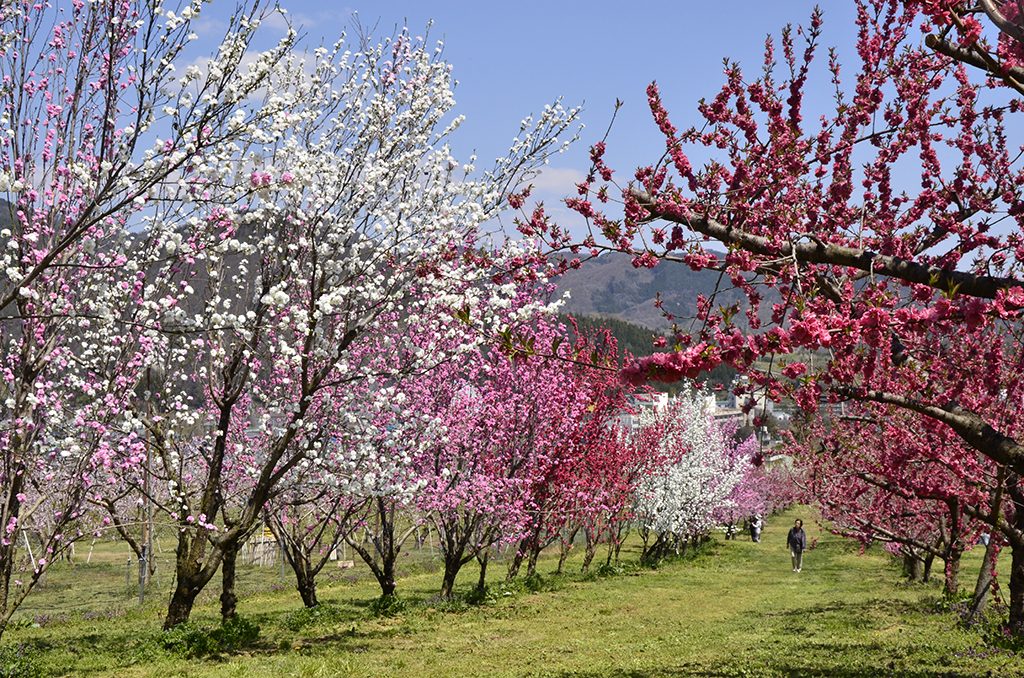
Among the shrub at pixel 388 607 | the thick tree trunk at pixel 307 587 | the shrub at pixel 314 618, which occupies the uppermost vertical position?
the thick tree trunk at pixel 307 587

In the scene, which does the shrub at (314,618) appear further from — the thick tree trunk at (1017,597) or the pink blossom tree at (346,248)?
the thick tree trunk at (1017,597)

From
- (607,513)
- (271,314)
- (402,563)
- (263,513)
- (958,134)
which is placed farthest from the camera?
(402,563)

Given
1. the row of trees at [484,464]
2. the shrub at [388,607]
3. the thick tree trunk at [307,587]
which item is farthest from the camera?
the thick tree trunk at [307,587]

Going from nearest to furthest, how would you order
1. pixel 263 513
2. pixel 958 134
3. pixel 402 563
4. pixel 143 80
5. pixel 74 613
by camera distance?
pixel 143 80 < pixel 958 134 < pixel 263 513 < pixel 74 613 < pixel 402 563

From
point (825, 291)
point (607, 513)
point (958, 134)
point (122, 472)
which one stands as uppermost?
point (958, 134)

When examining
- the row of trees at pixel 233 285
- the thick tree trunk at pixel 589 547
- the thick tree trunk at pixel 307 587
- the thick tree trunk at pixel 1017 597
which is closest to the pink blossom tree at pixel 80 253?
the row of trees at pixel 233 285

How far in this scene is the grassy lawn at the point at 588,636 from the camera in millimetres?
10336

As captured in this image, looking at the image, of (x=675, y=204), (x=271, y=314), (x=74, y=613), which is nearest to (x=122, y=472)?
(x=271, y=314)

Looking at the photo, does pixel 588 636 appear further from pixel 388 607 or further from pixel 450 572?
pixel 388 607

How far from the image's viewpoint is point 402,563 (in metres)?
31.8

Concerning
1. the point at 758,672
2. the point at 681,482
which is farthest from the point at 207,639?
the point at 681,482

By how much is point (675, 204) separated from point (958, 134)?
3752 millimetres

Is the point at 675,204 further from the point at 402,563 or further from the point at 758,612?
the point at 402,563

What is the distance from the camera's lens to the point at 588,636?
13.6 meters
